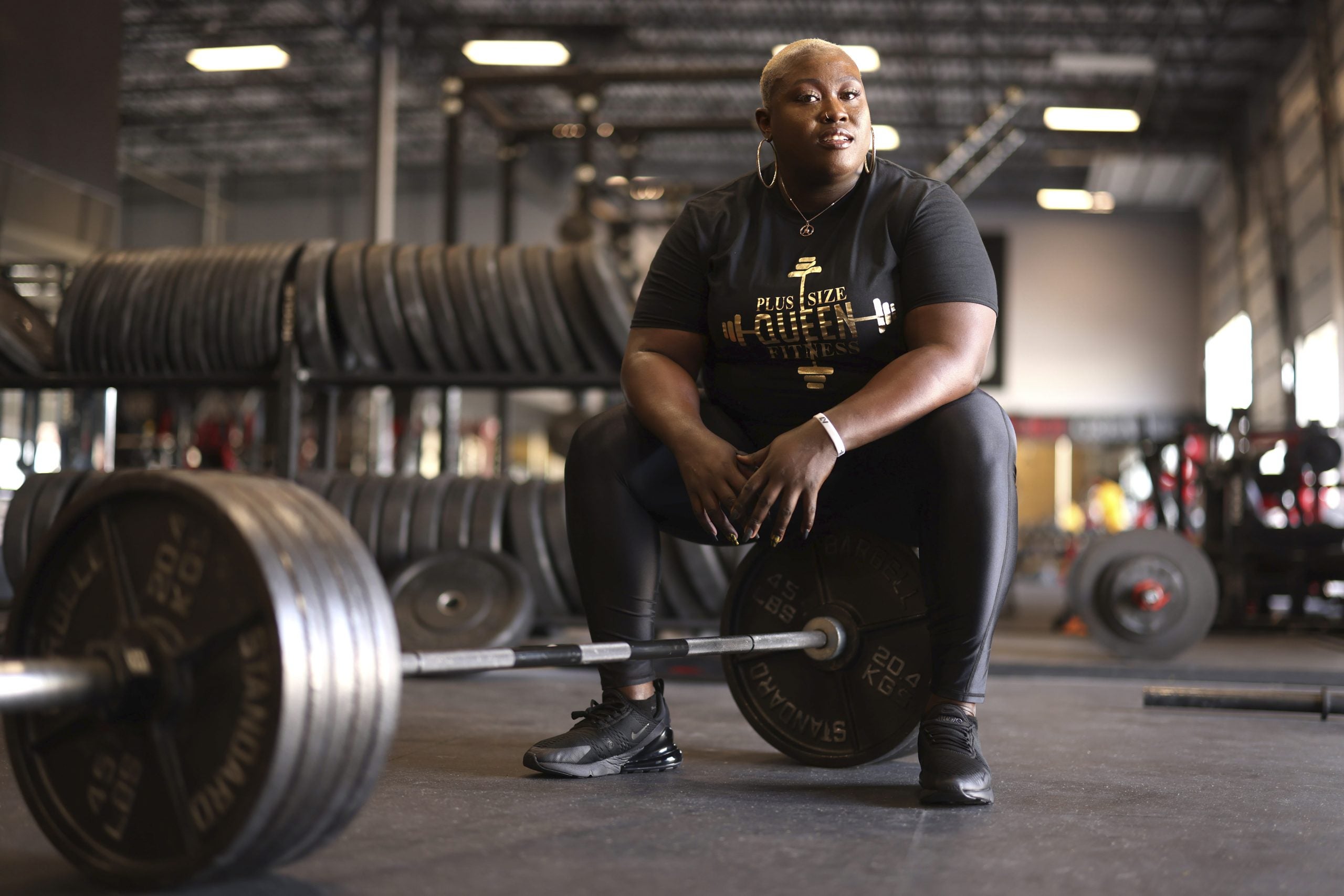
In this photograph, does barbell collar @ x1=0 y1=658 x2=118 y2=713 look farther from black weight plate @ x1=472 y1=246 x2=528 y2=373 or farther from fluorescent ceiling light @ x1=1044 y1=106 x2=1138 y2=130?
fluorescent ceiling light @ x1=1044 y1=106 x2=1138 y2=130

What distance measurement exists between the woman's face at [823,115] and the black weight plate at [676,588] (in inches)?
68.7

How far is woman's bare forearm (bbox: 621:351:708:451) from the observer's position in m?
1.60

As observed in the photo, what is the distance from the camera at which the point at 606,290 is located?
11.0ft

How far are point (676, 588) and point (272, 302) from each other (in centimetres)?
140

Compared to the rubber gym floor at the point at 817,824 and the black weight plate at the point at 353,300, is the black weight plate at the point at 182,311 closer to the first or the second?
the black weight plate at the point at 353,300

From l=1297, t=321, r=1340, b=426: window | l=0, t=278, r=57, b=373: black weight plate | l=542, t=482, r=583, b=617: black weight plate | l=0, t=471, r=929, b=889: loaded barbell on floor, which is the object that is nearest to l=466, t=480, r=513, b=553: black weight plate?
l=542, t=482, r=583, b=617: black weight plate

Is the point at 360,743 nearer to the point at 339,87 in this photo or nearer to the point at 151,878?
the point at 151,878

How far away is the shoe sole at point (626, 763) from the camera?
163cm

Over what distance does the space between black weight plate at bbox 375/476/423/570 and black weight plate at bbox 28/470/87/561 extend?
844 mm

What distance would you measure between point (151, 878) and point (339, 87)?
1509 centimetres

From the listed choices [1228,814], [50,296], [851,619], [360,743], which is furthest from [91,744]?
[50,296]

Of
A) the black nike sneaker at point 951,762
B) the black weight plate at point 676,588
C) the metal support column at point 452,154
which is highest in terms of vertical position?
the metal support column at point 452,154

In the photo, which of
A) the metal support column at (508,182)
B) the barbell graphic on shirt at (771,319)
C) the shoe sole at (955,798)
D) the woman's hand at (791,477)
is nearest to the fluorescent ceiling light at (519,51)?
the metal support column at (508,182)

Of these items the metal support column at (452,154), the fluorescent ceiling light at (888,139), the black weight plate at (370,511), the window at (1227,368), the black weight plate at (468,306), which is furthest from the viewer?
the window at (1227,368)
